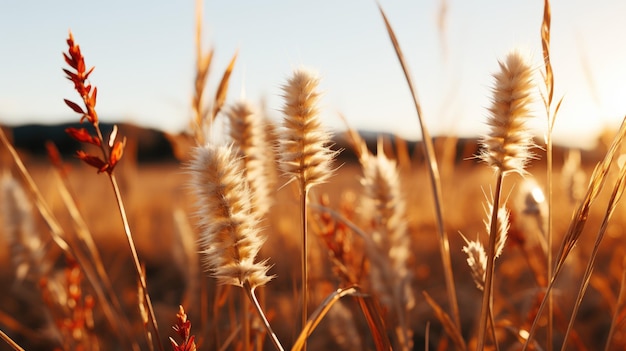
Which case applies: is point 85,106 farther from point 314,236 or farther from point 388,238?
point 314,236

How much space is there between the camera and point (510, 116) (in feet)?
2.43

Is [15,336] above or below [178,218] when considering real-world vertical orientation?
below

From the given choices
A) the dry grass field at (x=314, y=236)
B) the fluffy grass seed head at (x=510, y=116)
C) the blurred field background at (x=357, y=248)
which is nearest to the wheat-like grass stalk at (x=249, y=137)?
the dry grass field at (x=314, y=236)

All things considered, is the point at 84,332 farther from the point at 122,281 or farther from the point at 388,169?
the point at 122,281

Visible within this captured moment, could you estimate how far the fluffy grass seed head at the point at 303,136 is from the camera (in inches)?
30.6

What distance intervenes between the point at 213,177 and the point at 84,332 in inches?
43.9

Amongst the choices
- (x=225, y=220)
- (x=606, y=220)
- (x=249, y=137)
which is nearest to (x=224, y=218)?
(x=225, y=220)

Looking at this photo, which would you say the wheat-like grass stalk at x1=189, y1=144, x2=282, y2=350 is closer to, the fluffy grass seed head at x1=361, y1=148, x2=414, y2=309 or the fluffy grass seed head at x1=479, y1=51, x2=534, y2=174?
the fluffy grass seed head at x1=479, y1=51, x2=534, y2=174

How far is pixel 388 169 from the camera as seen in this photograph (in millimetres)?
1324

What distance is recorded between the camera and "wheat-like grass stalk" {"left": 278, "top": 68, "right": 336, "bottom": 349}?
776 mm

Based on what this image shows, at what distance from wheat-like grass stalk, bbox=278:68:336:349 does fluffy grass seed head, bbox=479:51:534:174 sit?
236 mm

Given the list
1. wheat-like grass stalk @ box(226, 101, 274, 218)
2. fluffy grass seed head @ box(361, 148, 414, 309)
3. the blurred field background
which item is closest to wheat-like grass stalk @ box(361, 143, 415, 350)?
fluffy grass seed head @ box(361, 148, 414, 309)

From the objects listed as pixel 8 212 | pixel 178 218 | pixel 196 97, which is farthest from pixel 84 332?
pixel 196 97

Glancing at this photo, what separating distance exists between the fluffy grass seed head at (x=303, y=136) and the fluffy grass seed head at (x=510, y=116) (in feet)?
0.77
